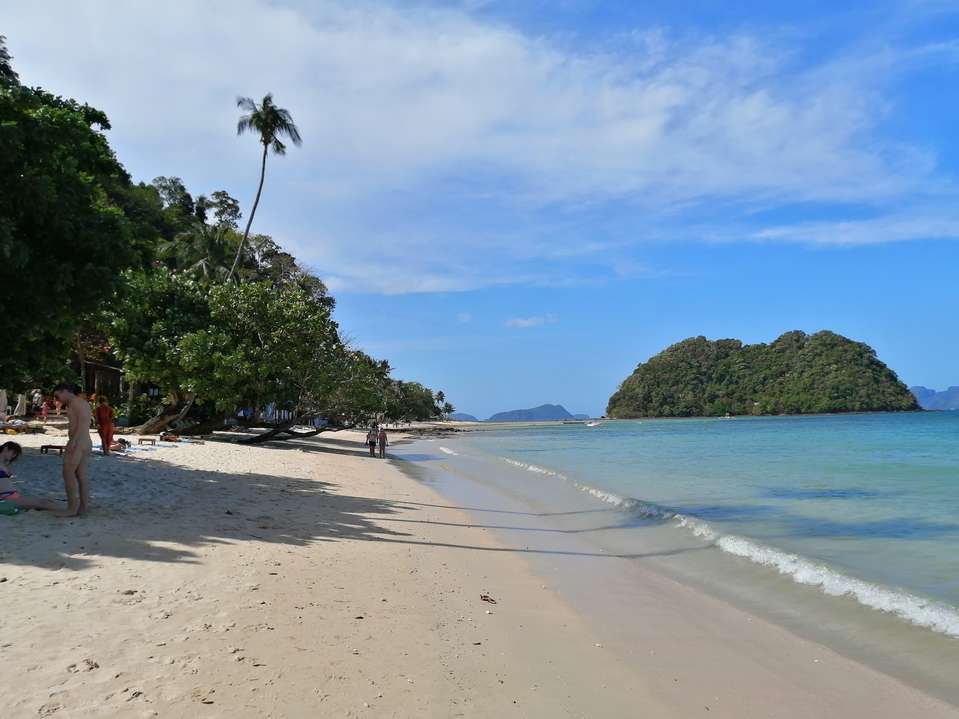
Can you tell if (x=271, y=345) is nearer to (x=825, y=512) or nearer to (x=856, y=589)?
(x=825, y=512)

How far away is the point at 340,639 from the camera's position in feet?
→ 15.9

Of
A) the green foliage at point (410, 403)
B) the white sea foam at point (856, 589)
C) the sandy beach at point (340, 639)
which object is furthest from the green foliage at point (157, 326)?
the green foliage at point (410, 403)

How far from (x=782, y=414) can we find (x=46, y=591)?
13427 centimetres

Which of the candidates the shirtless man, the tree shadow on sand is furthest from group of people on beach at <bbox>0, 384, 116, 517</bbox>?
the tree shadow on sand

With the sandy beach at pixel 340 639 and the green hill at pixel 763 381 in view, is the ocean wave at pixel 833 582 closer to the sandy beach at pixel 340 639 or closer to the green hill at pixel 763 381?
the sandy beach at pixel 340 639

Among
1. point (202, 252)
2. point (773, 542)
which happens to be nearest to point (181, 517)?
point (773, 542)

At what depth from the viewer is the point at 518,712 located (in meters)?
3.94

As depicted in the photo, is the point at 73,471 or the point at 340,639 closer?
the point at 340,639

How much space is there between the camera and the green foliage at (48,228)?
8.81 meters

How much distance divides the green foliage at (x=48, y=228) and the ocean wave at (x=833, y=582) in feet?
32.4

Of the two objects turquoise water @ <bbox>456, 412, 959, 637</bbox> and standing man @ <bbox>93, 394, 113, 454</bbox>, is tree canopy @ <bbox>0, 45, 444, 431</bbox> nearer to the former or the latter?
standing man @ <bbox>93, 394, 113, 454</bbox>

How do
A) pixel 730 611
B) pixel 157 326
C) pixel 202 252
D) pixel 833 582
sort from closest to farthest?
1. pixel 730 611
2. pixel 833 582
3. pixel 157 326
4. pixel 202 252

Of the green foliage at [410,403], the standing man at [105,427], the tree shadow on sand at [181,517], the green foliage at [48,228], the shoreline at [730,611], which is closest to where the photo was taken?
the shoreline at [730,611]

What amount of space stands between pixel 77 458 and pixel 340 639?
15.2 ft
